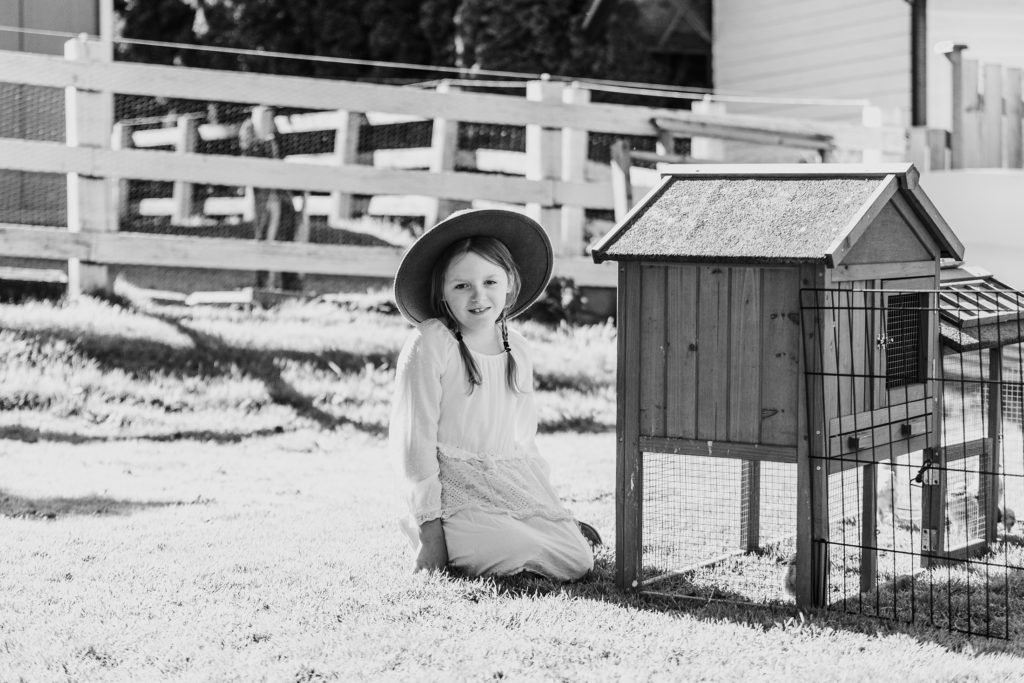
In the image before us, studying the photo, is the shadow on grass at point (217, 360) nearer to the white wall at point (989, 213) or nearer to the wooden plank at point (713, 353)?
the wooden plank at point (713, 353)

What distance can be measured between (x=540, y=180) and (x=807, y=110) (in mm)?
7207

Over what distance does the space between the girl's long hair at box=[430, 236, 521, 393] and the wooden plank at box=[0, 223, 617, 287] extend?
4588 mm

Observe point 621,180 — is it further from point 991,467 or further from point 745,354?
point 745,354

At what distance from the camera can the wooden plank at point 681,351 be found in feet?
13.3

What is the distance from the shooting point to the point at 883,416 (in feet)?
13.9

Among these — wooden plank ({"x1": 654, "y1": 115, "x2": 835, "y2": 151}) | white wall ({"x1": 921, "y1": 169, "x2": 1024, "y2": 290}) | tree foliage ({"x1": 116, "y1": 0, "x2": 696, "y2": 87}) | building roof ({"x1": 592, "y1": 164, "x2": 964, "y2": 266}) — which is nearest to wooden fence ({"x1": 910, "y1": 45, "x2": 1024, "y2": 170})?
→ white wall ({"x1": 921, "y1": 169, "x2": 1024, "y2": 290})

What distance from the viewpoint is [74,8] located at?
11.6m

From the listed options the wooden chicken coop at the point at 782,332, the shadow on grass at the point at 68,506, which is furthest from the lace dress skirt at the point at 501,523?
the shadow on grass at the point at 68,506

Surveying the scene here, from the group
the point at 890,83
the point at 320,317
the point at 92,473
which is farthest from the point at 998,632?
the point at 890,83

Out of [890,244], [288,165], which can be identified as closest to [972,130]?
[288,165]

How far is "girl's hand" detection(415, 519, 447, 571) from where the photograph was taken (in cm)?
436

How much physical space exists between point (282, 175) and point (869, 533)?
19.3ft

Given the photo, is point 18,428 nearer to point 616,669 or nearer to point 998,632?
point 616,669

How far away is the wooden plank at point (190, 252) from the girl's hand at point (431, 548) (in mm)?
4894
